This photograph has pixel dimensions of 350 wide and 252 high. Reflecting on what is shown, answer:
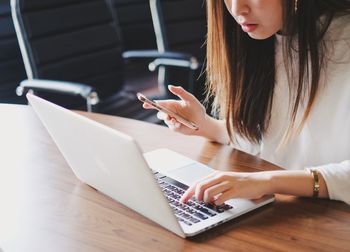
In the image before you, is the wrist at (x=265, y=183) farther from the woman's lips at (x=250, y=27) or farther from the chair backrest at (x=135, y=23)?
the chair backrest at (x=135, y=23)

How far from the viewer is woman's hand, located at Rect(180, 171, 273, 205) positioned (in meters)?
0.92

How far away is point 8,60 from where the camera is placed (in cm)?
224

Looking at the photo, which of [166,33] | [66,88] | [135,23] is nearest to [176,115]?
[66,88]

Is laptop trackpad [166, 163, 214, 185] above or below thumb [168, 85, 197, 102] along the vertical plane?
below

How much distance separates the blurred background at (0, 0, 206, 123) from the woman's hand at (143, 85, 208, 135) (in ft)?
2.14

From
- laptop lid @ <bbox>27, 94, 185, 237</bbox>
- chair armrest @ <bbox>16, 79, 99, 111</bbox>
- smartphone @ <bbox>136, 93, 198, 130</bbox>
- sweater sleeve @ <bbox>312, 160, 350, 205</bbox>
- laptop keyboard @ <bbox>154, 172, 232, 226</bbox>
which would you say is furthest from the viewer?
chair armrest @ <bbox>16, 79, 99, 111</bbox>

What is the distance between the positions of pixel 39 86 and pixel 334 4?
1.11 meters

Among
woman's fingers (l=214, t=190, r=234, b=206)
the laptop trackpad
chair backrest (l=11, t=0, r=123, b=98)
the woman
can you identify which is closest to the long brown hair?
the woman

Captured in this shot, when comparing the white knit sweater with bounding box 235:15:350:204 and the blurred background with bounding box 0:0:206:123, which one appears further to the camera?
the blurred background with bounding box 0:0:206:123

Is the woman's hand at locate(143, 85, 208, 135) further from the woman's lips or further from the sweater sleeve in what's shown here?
the sweater sleeve

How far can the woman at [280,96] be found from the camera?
0.99 metres

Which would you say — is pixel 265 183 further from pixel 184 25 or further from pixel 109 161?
pixel 184 25

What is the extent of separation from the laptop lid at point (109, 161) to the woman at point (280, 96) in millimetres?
101

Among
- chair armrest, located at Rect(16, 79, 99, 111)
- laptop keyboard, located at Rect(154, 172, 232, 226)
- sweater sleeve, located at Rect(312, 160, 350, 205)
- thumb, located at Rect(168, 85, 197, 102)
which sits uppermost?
thumb, located at Rect(168, 85, 197, 102)
